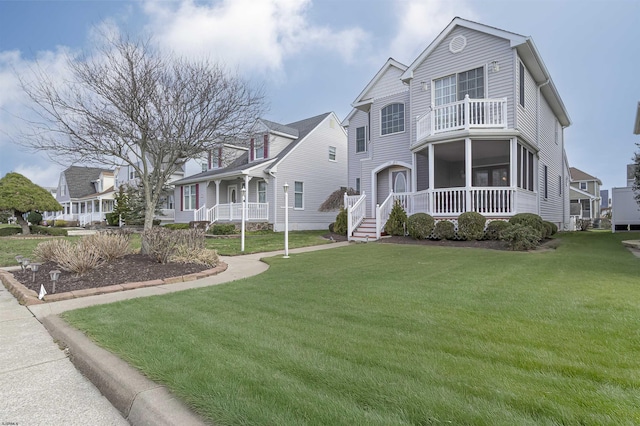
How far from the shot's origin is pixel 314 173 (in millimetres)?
21906

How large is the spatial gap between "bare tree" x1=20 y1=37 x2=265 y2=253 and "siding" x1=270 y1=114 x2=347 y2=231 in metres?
10.5

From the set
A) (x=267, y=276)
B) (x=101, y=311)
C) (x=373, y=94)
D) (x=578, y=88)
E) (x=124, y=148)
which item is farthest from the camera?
(x=578, y=88)

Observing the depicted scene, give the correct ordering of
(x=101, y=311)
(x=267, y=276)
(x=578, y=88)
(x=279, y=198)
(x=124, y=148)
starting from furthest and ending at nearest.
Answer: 1. (x=578, y=88)
2. (x=279, y=198)
3. (x=124, y=148)
4. (x=267, y=276)
5. (x=101, y=311)

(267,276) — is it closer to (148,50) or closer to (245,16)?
(148,50)

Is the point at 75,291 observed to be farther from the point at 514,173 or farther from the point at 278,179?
the point at 278,179

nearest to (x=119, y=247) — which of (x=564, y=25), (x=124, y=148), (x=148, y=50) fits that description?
(x=124, y=148)

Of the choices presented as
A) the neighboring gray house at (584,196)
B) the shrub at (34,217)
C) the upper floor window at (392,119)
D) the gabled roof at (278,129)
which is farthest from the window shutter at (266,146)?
the neighboring gray house at (584,196)

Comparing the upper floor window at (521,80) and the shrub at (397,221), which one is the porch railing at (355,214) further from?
the upper floor window at (521,80)

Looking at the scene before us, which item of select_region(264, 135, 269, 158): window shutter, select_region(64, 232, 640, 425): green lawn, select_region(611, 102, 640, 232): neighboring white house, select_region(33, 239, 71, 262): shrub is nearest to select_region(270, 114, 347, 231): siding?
select_region(264, 135, 269, 158): window shutter

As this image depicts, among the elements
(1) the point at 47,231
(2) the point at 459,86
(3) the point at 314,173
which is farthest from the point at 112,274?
(1) the point at 47,231

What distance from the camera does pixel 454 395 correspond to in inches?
82.3

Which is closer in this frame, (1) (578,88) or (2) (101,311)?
(2) (101,311)

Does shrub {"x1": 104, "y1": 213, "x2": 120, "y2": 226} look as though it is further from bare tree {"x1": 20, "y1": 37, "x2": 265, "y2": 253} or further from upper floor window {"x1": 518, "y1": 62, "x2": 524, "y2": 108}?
upper floor window {"x1": 518, "y1": 62, "x2": 524, "y2": 108}

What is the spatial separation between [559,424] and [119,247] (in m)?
8.27
